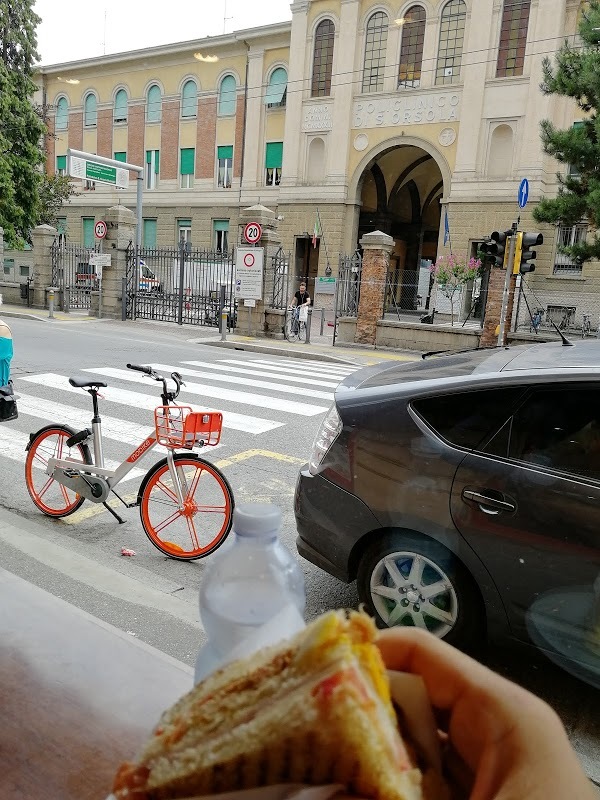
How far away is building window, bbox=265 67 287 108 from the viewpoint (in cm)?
3300

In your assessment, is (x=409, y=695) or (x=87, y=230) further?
(x=87, y=230)

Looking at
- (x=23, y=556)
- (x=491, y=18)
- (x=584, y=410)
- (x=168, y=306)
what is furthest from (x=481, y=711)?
(x=491, y=18)

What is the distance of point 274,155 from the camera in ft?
110

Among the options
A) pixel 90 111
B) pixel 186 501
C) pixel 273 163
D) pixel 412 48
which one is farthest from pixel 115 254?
pixel 90 111

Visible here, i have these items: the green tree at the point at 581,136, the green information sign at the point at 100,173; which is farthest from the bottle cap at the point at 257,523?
the green information sign at the point at 100,173

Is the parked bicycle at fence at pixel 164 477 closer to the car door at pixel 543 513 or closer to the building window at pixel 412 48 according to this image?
the car door at pixel 543 513

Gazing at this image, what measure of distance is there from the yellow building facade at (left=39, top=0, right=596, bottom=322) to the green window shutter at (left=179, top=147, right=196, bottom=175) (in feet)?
0.41

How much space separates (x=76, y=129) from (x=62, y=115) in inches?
62.6

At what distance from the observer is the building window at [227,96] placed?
34.6 m

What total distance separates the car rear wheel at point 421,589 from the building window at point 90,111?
139 feet

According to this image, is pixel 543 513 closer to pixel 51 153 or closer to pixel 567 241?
pixel 567 241

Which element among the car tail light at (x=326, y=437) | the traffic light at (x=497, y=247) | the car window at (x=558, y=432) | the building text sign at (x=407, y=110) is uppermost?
the building text sign at (x=407, y=110)

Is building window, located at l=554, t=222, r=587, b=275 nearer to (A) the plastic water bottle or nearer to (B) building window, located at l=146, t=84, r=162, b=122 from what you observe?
(B) building window, located at l=146, t=84, r=162, b=122

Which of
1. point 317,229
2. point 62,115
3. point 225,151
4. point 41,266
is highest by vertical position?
point 62,115
